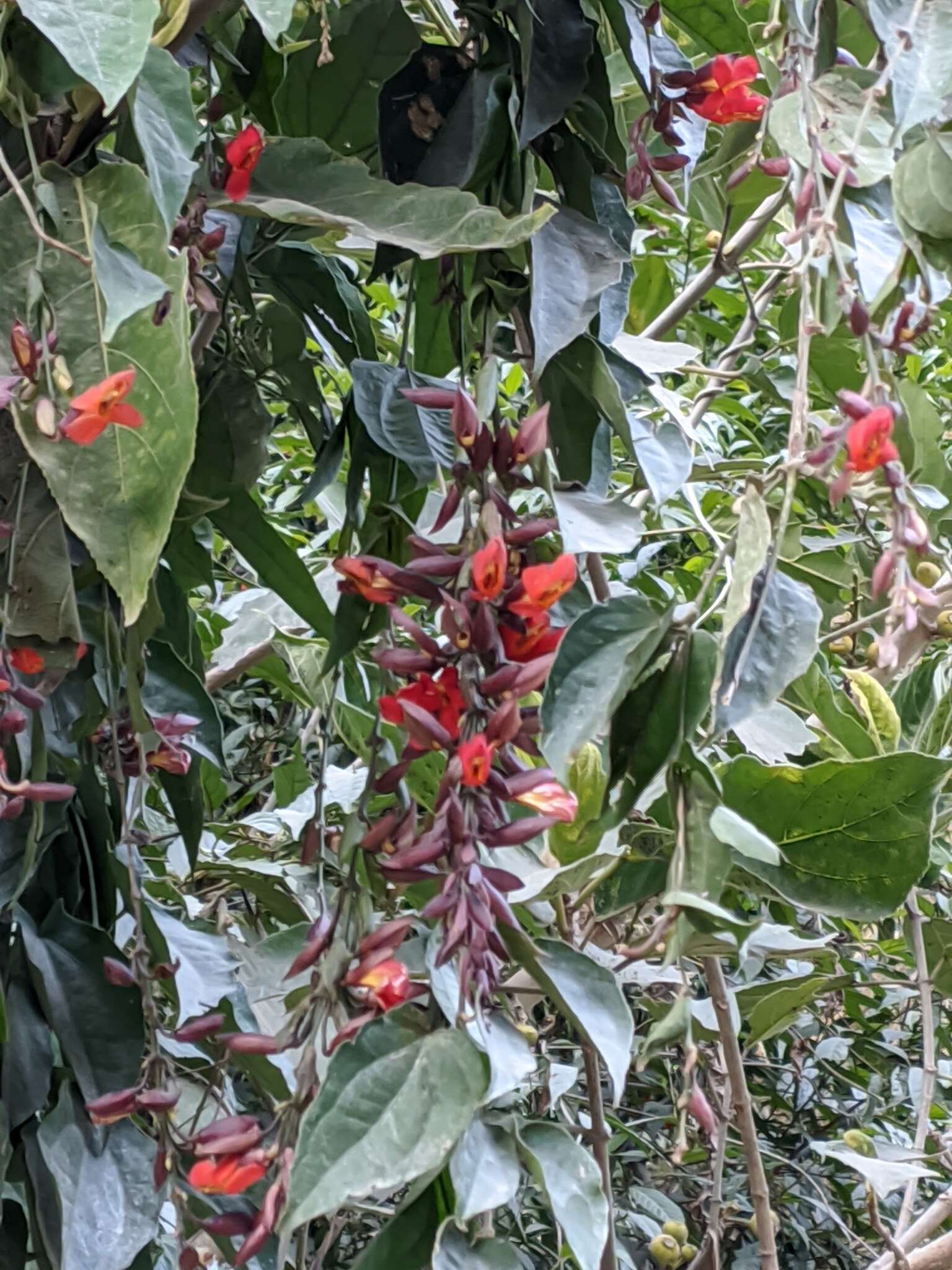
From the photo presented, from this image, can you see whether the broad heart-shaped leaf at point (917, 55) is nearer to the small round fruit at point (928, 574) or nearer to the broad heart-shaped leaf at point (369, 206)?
the broad heart-shaped leaf at point (369, 206)

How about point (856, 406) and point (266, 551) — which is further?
point (266, 551)

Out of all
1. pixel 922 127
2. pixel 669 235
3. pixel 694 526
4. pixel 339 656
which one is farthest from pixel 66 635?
pixel 669 235

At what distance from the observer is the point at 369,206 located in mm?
422

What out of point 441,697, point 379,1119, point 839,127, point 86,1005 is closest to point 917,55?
point 839,127

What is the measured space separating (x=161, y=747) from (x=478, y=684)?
8.9 inches

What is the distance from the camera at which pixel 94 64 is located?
0.31 meters

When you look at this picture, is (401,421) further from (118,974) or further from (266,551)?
(118,974)

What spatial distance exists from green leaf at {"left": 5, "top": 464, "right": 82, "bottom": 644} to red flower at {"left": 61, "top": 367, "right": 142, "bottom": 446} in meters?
0.10

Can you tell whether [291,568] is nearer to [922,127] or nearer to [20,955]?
[20,955]

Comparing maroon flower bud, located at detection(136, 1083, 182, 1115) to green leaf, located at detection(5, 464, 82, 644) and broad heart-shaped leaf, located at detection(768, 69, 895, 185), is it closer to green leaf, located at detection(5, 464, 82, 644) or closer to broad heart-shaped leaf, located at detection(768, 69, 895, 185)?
green leaf, located at detection(5, 464, 82, 644)

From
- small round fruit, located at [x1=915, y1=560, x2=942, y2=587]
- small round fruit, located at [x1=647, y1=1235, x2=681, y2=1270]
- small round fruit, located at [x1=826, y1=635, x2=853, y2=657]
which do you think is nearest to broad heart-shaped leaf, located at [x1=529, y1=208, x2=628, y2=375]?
small round fruit, located at [x1=915, y1=560, x2=942, y2=587]

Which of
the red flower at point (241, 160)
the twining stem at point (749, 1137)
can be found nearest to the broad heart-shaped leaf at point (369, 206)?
the red flower at point (241, 160)

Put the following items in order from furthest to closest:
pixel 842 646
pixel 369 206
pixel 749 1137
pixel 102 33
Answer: pixel 842 646 < pixel 749 1137 < pixel 369 206 < pixel 102 33

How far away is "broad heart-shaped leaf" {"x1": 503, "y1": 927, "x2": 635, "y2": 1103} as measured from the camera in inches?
15.2
